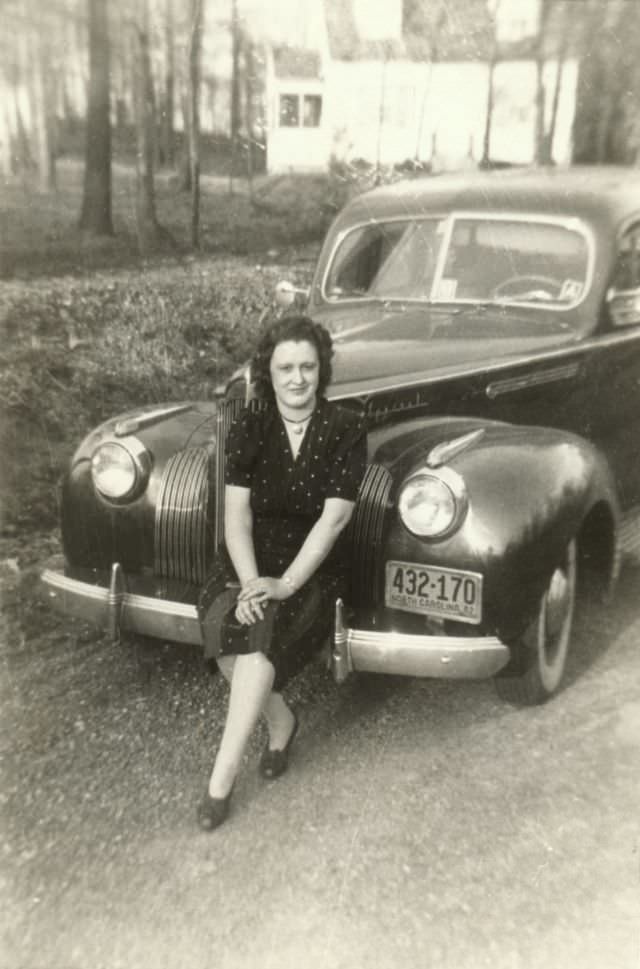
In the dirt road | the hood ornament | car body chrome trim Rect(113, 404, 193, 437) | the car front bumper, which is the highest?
the hood ornament

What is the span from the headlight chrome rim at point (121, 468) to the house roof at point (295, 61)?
3.72 feet

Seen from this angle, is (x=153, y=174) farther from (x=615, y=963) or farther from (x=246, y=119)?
(x=615, y=963)

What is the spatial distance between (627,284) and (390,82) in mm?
1386

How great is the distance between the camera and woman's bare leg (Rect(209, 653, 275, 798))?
2.34 meters

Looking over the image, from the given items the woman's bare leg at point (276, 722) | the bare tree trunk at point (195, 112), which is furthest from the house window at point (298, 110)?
the woman's bare leg at point (276, 722)

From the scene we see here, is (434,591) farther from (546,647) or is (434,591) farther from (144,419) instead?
(144,419)

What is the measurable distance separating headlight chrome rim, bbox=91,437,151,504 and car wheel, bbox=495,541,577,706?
1.18 meters

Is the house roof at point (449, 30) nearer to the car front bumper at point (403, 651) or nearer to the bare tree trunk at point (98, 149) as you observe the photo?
the bare tree trunk at point (98, 149)

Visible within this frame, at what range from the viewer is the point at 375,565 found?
2.57m

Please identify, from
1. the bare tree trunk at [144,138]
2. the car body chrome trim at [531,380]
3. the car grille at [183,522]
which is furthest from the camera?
the car body chrome trim at [531,380]

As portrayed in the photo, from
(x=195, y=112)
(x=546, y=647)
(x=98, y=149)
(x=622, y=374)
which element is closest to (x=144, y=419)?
(x=98, y=149)

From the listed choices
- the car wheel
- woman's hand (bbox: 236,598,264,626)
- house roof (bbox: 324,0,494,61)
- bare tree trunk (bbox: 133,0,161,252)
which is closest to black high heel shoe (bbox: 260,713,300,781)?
woman's hand (bbox: 236,598,264,626)

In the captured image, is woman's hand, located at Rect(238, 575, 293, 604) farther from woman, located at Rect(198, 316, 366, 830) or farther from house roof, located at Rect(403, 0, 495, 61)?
house roof, located at Rect(403, 0, 495, 61)

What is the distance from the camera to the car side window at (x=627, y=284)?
145 inches
